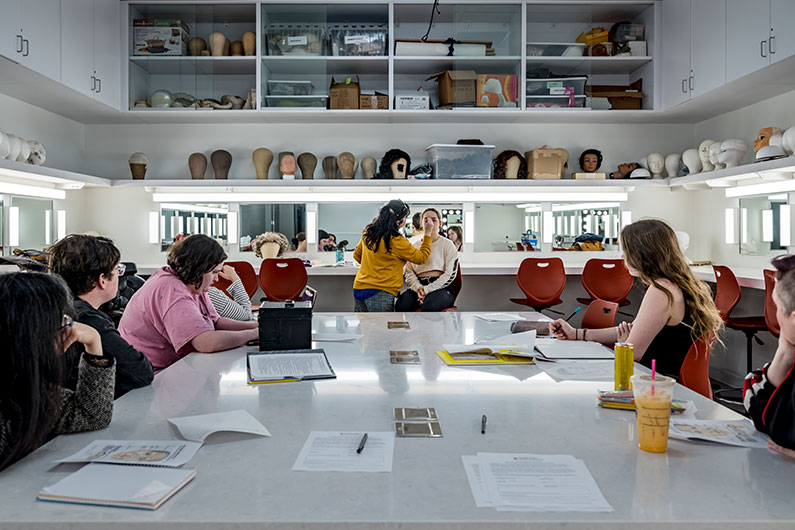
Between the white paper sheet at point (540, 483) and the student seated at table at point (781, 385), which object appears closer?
the white paper sheet at point (540, 483)

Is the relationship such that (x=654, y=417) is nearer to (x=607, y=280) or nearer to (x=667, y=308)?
(x=667, y=308)

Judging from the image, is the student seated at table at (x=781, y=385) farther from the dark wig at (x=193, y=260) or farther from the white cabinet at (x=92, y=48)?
the white cabinet at (x=92, y=48)

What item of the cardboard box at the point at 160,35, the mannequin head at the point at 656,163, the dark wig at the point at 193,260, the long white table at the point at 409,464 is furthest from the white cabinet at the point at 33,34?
the mannequin head at the point at 656,163

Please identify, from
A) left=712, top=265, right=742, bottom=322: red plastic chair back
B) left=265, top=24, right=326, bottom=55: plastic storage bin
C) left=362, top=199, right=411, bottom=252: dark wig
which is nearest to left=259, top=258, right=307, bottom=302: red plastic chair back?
left=362, top=199, right=411, bottom=252: dark wig

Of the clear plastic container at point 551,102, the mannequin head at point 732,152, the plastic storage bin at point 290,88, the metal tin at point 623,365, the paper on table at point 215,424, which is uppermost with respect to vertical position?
the plastic storage bin at point 290,88

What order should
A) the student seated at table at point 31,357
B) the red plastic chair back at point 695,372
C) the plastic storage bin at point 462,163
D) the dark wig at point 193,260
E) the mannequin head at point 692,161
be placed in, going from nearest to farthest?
the student seated at table at point 31,357 → the red plastic chair back at point 695,372 → the dark wig at point 193,260 → the mannequin head at point 692,161 → the plastic storage bin at point 462,163

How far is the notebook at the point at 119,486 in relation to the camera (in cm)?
94

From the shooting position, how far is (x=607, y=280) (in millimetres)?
4902

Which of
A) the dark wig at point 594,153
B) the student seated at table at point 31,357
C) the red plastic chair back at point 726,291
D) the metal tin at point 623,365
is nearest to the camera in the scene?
the student seated at table at point 31,357

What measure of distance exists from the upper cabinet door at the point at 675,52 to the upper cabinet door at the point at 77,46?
464cm

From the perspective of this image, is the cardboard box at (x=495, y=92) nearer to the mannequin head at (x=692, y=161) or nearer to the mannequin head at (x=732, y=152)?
the mannequin head at (x=692, y=161)

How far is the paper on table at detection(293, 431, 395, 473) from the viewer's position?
3.58ft

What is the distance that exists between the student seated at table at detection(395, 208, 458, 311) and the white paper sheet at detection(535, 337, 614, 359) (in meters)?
2.06

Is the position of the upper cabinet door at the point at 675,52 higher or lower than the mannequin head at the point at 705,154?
higher
